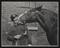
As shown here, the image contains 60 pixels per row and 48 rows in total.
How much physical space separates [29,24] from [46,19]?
31 centimetres

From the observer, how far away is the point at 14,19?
1.50 m

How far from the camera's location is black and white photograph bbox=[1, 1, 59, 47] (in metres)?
1.50

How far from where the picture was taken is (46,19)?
153cm

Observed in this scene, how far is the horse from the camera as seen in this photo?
1.51 m

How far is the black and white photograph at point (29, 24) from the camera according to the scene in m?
1.50

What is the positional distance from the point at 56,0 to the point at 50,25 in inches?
17.4

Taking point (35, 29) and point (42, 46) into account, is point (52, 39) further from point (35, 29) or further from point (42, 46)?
point (35, 29)

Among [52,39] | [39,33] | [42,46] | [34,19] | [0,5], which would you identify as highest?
[0,5]

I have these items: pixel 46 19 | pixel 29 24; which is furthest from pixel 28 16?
pixel 46 19

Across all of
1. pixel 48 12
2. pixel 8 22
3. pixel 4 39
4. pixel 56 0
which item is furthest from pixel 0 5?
pixel 56 0

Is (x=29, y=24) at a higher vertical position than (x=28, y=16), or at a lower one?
lower

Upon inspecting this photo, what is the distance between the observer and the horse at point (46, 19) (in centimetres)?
151

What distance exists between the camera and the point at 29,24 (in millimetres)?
1510

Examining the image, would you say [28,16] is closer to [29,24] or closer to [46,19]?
[29,24]
